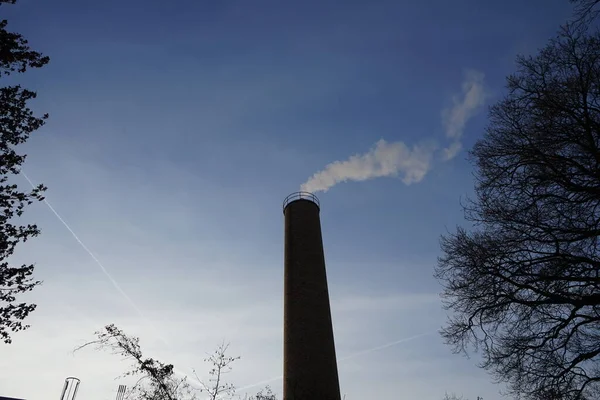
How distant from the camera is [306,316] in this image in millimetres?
16547

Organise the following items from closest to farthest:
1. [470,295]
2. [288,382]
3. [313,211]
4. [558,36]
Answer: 1. [558,36]
2. [470,295]
3. [288,382]
4. [313,211]

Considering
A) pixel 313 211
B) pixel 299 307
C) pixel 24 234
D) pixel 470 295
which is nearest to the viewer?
pixel 470 295

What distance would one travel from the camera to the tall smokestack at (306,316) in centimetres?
1508

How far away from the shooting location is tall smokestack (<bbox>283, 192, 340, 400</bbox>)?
49.5 feet

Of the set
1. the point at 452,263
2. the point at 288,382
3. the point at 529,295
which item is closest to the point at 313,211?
the point at 288,382

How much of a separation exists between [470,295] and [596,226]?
10.1 feet

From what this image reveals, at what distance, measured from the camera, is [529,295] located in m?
8.66

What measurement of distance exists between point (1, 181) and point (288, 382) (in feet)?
40.3

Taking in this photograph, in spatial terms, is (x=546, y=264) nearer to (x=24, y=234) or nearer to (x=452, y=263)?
(x=452, y=263)

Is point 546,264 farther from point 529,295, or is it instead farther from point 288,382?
point 288,382

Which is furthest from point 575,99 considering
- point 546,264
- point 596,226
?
point 546,264

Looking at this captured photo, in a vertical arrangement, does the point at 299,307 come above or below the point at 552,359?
above

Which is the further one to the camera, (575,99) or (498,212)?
(498,212)

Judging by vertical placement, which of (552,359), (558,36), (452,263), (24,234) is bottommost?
(552,359)
